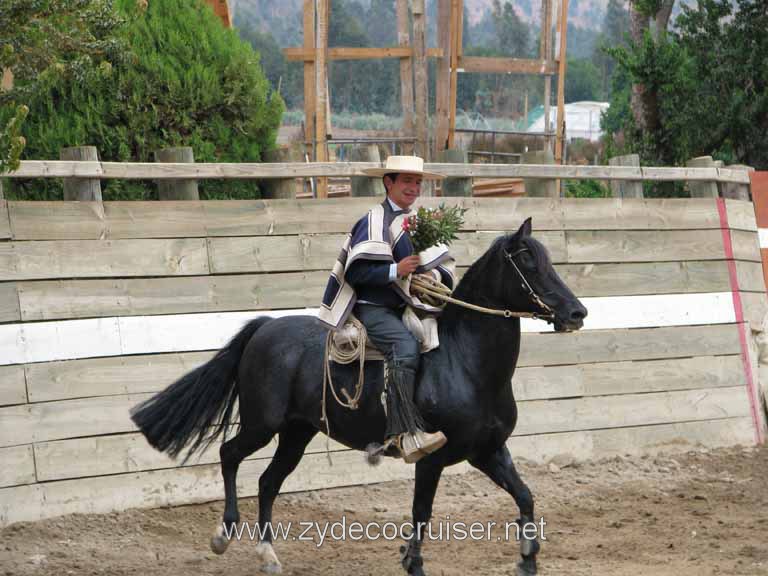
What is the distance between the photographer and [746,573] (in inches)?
220

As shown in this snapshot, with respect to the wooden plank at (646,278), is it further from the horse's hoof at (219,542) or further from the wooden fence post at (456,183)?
the horse's hoof at (219,542)

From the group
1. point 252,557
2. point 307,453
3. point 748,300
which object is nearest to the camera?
point 252,557

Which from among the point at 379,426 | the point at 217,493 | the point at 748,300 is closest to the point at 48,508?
the point at 217,493

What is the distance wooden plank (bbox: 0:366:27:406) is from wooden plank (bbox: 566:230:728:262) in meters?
4.57

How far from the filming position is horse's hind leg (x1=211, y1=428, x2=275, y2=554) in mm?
5906

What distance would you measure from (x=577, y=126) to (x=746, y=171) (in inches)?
2108

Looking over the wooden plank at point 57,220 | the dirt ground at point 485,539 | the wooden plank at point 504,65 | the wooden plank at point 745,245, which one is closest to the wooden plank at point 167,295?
the wooden plank at point 57,220

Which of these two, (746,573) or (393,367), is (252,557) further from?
(746,573)

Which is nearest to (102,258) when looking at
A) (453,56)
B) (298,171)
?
(298,171)

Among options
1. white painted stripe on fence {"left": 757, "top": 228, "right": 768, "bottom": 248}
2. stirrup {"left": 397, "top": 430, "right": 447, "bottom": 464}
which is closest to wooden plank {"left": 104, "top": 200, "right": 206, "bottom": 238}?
stirrup {"left": 397, "top": 430, "right": 447, "bottom": 464}

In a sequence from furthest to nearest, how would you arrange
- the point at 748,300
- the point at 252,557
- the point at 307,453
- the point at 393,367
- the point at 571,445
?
the point at 748,300
the point at 571,445
the point at 307,453
the point at 252,557
the point at 393,367

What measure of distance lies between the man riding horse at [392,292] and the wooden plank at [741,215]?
4.67 metres

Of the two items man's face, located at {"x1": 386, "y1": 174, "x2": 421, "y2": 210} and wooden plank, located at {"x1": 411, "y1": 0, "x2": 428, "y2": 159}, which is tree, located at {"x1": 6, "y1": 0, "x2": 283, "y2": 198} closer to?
man's face, located at {"x1": 386, "y1": 174, "x2": 421, "y2": 210}

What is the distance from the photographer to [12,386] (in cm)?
638
